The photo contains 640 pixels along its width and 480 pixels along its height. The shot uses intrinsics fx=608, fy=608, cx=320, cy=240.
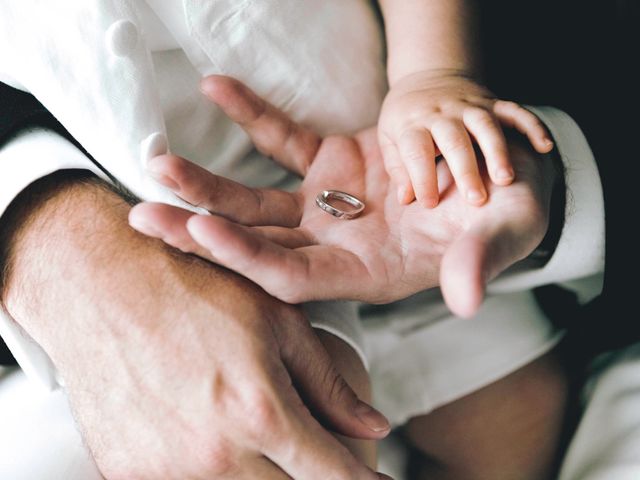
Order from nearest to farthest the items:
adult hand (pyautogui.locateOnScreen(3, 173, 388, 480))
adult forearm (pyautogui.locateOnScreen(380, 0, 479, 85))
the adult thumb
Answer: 1. the adult thumb
2. adult hand (pyautogui.locateOnScreen(3, 173, 388, 480))
3. adult forearm (pyautogui.locateOnScreen(380, 0, 479, 85))

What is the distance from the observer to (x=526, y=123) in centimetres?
67

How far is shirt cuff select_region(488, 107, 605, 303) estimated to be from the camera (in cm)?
71

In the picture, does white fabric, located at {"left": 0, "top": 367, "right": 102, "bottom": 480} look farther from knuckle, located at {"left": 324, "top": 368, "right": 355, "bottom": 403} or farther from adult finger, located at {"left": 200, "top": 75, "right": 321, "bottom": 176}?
adult finger, located at {"left": 200, "top": 75, "right": 321, "bottom": 176}

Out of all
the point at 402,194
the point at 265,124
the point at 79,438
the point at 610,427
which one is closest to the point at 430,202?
the point at 402,194

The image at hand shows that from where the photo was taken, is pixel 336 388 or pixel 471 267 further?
pixel 336 388

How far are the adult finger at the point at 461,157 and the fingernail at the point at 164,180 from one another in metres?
0.28

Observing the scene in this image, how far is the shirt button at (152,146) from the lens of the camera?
0.65 m

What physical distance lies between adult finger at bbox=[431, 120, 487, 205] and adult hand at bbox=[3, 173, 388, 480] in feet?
0.69

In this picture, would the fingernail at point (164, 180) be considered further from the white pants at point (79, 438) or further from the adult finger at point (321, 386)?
the white pants at point (79, 438)

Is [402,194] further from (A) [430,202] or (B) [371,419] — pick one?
(B) [371,419]

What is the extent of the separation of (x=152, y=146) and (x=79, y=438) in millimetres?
327

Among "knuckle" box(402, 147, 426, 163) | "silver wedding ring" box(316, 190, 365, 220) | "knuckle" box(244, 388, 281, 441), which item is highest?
"knuckle" box(402, 147, 426, 163)

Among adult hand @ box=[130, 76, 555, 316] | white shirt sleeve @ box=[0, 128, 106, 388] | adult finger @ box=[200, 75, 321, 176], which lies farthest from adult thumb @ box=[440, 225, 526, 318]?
white shirt sleeve @ box=[0, 128, 106, 388]

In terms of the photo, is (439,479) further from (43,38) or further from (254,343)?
(43,38)
